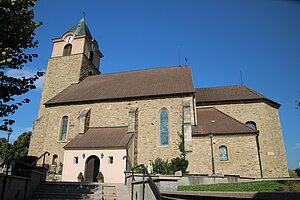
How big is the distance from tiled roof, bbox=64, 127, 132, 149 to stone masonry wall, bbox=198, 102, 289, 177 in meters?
10.1

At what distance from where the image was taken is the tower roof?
102 ft

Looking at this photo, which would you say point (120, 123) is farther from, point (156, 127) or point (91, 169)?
point (91, 169)

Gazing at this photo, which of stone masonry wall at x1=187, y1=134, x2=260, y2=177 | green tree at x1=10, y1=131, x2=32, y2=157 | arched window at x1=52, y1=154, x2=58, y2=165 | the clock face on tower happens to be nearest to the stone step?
stone masonry wall at x1=187, y1=134, x2=260, y2=177

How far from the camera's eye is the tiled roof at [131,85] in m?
22.0

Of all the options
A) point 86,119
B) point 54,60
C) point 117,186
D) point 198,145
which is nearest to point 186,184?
point 117,186

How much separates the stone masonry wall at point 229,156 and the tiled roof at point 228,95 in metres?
5.66

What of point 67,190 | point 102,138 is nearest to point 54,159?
point 102,138

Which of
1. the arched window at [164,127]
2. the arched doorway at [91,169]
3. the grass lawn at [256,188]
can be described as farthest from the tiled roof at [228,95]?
the grass lawn at [256,188]

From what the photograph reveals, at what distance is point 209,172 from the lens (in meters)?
17.6

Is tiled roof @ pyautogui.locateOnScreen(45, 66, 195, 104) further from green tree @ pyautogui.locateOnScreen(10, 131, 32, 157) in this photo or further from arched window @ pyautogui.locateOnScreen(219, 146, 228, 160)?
green tree @ pyautogui.locateOnScreen(10, 131, 32, 157)

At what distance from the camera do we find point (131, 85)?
80.1 feet

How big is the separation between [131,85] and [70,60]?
1002cm

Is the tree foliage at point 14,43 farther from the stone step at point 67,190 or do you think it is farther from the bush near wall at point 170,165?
the bush near wall at point 170,165

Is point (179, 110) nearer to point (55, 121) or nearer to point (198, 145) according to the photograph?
point (198, 145)
